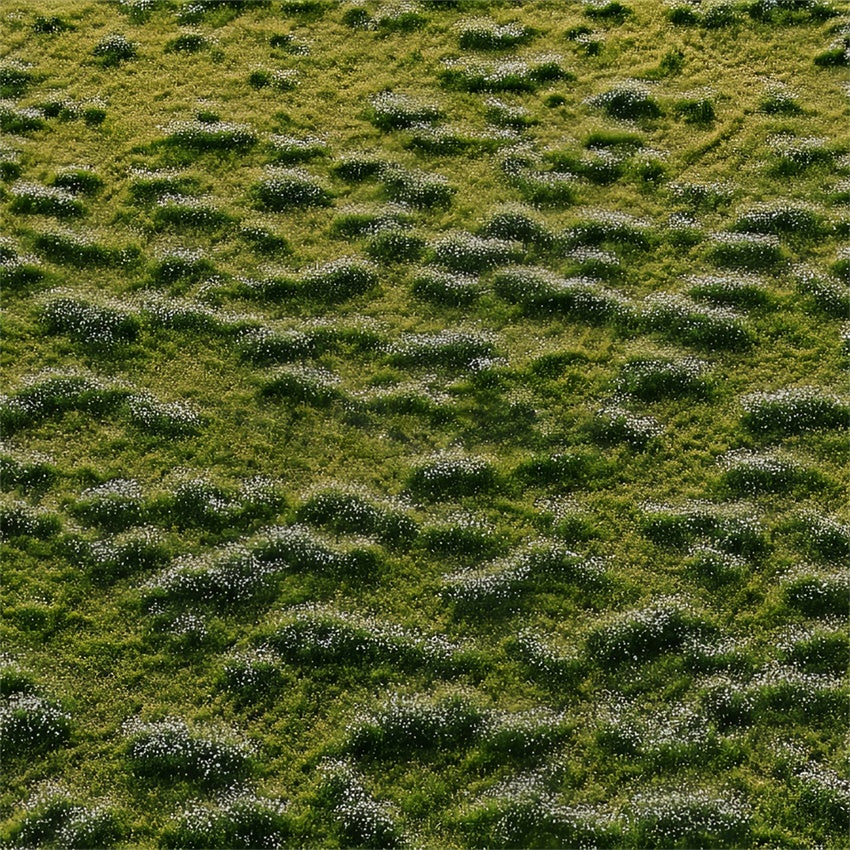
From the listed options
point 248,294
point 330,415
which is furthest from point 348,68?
point 330,415

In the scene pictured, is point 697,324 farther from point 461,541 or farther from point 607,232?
point 461,541

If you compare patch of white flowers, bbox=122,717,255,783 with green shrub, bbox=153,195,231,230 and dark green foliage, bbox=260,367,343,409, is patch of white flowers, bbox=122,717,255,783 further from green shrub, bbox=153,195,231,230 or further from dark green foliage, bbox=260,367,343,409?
green shrub, bbox=153,195,231,230

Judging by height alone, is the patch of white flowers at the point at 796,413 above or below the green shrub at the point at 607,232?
below

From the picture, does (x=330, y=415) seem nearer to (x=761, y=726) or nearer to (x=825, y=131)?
(x=761, y=726)

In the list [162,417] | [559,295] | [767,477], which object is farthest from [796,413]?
[162,417]

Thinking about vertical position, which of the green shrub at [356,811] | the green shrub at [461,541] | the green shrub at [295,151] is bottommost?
the green shrub at [356,811]

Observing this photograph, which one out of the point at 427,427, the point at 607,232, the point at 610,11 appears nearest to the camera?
the point at 427,427

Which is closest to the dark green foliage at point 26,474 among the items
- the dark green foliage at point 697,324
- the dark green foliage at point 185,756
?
the dark green foliage at point 185,756

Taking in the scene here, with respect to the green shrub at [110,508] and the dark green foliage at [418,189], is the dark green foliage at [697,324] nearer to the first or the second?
the dark green foliage at [418,189]

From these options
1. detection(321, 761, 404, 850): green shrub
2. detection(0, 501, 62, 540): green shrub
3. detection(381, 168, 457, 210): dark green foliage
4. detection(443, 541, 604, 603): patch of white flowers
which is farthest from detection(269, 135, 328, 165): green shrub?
detection(321, 761, 404, 850): green shrub

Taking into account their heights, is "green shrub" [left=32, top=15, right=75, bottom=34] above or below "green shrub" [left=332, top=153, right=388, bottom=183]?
above
